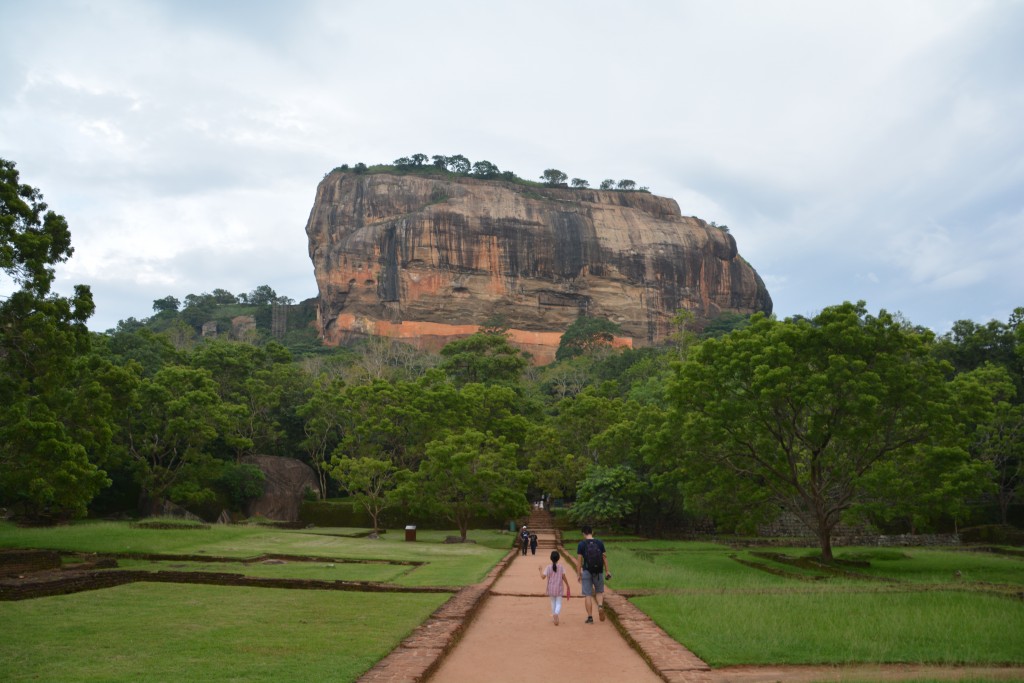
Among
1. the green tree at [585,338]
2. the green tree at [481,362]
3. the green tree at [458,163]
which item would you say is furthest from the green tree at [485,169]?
the green tree at [481,362]

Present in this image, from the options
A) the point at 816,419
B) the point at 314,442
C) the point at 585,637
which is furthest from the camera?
the point at 314,442

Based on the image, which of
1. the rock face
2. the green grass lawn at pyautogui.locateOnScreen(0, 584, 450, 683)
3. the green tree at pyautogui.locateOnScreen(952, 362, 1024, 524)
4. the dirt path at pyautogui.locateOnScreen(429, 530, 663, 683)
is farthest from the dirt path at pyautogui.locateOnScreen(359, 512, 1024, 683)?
the rock face

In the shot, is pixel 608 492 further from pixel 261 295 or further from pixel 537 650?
pixel 261 295

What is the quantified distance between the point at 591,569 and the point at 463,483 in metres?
18.1

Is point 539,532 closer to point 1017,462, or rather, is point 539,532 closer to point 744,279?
point 1017,462

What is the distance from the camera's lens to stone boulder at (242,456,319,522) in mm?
36562

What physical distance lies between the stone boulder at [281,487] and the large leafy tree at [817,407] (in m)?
22.9

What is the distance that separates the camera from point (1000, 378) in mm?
32625

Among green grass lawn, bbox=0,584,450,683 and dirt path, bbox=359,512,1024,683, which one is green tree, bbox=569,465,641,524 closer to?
green grass lawn, bbox=0,584,450,683

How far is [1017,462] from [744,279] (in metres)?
71.6

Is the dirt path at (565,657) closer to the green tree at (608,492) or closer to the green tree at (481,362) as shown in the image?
the green tree at (608,492)

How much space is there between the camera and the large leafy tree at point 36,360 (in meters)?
16.0

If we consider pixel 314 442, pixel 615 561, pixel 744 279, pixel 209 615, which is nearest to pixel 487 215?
pixel 744 279

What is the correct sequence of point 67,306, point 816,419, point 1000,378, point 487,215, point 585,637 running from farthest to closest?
point 487,215
point 1000,378
point 816,419
point 67,306
point 585,637
